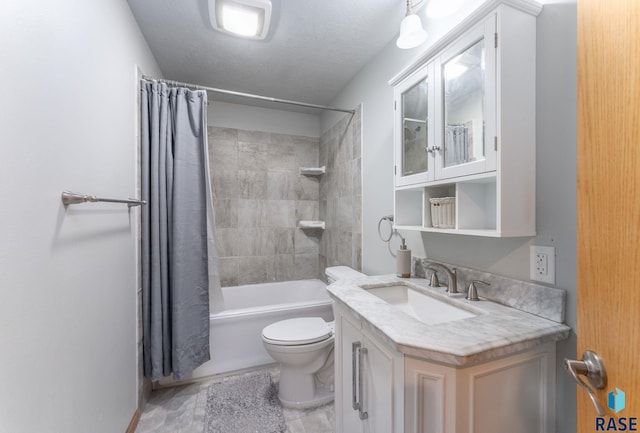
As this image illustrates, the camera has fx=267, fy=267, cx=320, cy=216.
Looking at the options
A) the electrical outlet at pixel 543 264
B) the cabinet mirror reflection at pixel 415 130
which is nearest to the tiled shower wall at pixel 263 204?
the cabinet mirror reflection at pixel 415 130

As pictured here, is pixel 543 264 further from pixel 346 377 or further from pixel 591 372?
pixel 346 377

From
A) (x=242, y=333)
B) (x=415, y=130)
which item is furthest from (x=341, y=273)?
(x=415, y=130)

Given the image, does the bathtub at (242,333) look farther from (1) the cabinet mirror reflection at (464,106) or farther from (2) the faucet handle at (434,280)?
(1) the cabinet mirror reflection at (464,106)

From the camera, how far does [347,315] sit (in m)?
1.19

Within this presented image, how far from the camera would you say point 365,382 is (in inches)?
41.2

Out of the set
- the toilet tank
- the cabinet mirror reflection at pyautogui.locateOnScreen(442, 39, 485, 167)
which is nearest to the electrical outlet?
the cabinet mirror reflection at pyautogui.locateOnScreen(442, 39, 485, 167)

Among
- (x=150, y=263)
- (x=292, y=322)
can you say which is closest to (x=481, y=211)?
(x=292, y=322)

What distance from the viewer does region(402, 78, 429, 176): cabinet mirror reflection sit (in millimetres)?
1312

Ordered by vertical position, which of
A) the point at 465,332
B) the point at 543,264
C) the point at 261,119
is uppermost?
the point at 261,119

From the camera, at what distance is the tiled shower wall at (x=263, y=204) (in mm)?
2865

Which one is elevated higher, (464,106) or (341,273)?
(464,106)

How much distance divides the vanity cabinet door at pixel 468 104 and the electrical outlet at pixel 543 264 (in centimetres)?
34

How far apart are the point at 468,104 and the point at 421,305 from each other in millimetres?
936

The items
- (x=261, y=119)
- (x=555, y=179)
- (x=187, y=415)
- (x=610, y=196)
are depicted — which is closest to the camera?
(x=610, y=196)
